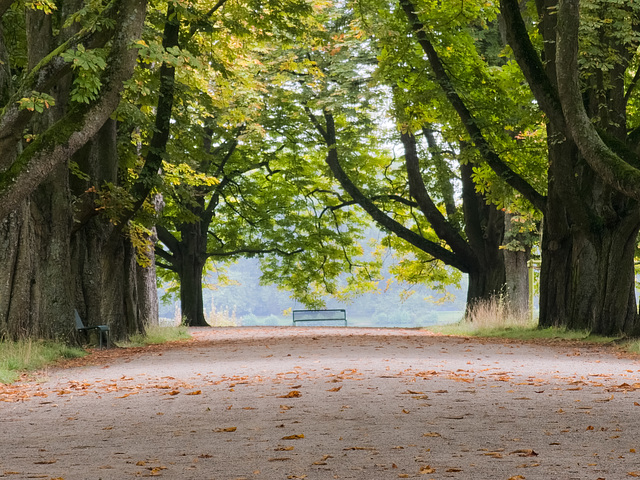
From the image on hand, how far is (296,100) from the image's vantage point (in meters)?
27.0

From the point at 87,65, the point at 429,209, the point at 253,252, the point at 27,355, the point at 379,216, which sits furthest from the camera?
the point at 253,252

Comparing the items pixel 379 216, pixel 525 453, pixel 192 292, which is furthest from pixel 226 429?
pixel 192 292

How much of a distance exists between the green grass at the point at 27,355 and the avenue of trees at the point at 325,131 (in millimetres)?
481

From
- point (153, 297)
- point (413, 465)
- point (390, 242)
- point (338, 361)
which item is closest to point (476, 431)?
point (413, 465)

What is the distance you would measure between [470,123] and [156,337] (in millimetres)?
8688

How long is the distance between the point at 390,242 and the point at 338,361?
22.9 meters

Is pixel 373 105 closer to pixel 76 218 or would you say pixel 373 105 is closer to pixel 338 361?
pixel 76 218

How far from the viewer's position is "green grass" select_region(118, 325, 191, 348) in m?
17.2

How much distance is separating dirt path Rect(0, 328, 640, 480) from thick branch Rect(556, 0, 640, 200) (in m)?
2.63

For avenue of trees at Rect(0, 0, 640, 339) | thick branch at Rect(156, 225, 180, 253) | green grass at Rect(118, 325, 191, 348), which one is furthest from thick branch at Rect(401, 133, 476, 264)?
thick branch at Rect(156, 225, 180, 253)

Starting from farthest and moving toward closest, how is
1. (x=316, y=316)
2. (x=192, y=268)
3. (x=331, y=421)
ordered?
(x=316, y=316) → (x=192, y=268) → (x=331, y=421)

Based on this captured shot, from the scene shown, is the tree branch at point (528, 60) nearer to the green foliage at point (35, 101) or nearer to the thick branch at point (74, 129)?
the thick branch at point (74, 129)

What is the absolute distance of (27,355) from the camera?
1115 centimetres

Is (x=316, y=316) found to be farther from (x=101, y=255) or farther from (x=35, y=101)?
(x=35, y=101)
